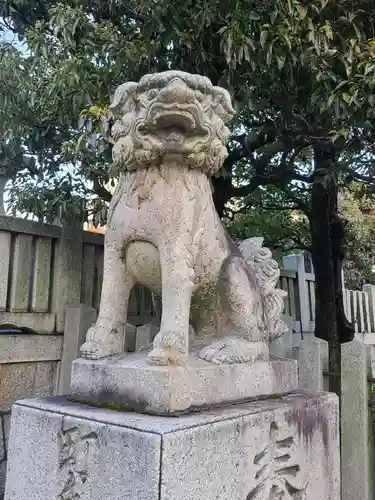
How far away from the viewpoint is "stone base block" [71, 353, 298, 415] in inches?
66.2

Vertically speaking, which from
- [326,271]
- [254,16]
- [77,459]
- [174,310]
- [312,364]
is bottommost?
[77,459]

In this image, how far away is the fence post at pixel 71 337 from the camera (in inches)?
123

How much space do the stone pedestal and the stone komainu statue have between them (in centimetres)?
26

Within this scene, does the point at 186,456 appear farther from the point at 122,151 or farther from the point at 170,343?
the point at 122,151

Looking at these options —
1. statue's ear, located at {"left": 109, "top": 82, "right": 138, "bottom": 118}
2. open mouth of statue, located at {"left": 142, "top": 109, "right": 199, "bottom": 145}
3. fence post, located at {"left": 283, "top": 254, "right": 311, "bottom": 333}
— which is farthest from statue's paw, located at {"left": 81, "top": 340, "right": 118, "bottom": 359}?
fence post, located at {"left": 283, "top": 254, "right": 311, "bottom": 333}

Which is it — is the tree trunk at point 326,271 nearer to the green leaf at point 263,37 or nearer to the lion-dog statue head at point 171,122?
the green leaf at point 263,37

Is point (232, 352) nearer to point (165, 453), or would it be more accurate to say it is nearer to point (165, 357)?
point (165, 357)

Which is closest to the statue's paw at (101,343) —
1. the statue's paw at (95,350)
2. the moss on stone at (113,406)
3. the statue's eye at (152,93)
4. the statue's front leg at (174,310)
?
the statue's paw at (95,350)

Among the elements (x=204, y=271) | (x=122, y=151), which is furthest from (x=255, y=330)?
(x=122, y=151)

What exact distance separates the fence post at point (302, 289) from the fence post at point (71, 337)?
2986 millimetres

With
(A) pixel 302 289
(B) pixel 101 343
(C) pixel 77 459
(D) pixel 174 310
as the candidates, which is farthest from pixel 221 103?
(A) pixel 302 289

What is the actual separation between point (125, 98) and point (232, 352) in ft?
3.86

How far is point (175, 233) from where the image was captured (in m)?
1.90

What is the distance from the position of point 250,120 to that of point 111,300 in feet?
7.80
